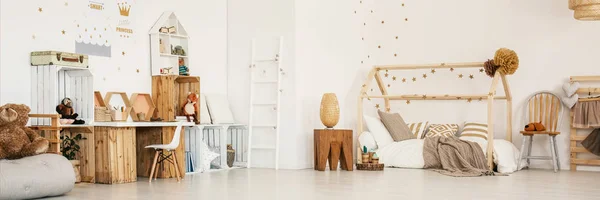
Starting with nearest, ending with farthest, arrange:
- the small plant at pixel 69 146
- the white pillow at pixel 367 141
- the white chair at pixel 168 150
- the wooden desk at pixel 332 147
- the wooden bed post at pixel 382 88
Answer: the small plant at pixel 69 146
the white chair at pixel 168 150
the wooden desk at pixel 332 147
the white pillow at pixel 367 141
the wooden bed post at pixel 382 88

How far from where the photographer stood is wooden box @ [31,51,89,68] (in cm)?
680

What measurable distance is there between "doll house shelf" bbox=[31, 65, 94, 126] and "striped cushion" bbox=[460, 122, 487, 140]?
4366 mm

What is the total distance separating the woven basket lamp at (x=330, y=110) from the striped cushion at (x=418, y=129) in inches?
49.0

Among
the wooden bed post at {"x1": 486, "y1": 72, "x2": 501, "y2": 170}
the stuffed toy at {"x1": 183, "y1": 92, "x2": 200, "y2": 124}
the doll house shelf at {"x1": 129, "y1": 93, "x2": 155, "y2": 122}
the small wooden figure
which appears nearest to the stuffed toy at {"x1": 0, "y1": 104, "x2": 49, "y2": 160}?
the doll house shelf at {"x1": 129, "y1": 93, "x2": 155, "y2": 122}

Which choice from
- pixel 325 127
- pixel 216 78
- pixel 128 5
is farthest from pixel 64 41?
pixel 325 127

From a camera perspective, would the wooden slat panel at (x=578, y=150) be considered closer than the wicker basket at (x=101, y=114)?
No

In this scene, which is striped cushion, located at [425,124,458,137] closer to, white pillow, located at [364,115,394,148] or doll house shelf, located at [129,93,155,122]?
white pillow, located at [364,115,394,148]

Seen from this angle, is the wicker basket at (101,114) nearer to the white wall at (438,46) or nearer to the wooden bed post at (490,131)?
the white wall at (438,46)

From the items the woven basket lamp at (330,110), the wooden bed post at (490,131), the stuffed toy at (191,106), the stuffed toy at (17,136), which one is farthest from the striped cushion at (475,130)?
the stuffed toy at (17,136)

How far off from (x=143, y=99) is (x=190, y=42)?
1.03 metres

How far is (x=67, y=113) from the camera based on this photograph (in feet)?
23.1

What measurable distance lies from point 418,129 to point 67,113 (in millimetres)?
4387

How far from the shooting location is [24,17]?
692 centimetres

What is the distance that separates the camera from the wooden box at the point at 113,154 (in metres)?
7.09
